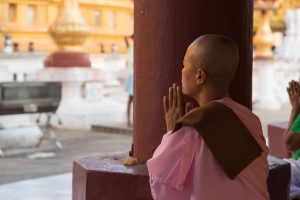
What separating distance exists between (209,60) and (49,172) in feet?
15.9

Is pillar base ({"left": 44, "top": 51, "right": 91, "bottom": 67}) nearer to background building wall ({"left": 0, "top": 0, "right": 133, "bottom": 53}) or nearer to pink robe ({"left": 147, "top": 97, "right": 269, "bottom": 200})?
background building wall ({"left": 0, "top": 0, "right": 133, "bottom": 53})

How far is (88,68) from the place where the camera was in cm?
1125

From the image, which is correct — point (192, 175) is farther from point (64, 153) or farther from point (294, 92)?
point (64, 153)

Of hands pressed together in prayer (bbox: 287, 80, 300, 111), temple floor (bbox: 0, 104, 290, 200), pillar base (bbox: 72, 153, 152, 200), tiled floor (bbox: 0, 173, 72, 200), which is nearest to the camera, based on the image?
pillar base (bbox: 72, 153, 152, 200)

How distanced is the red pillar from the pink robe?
104 cm

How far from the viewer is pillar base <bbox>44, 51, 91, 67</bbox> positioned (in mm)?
11172

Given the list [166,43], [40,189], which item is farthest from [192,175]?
[40,189]

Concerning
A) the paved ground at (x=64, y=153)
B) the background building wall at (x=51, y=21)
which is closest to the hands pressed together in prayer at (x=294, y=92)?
the paved ground at (x=64, y=153)

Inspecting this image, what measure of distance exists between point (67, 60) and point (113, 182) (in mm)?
8146

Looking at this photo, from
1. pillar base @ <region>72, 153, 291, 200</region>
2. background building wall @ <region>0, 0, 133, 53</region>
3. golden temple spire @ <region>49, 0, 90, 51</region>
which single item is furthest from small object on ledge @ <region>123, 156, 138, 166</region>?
background building wall @ <region>0, 0, 133, 53</region>

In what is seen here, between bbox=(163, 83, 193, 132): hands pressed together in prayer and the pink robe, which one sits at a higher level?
bbox=(163, 83, 193, 132): hands pressed together in prayer

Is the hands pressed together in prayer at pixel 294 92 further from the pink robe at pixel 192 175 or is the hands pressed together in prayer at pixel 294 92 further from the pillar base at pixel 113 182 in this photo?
the pink robe at pixel 192 175

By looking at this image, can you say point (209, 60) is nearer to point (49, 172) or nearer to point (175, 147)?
point (175, 147)

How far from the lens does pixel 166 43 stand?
3301mm
